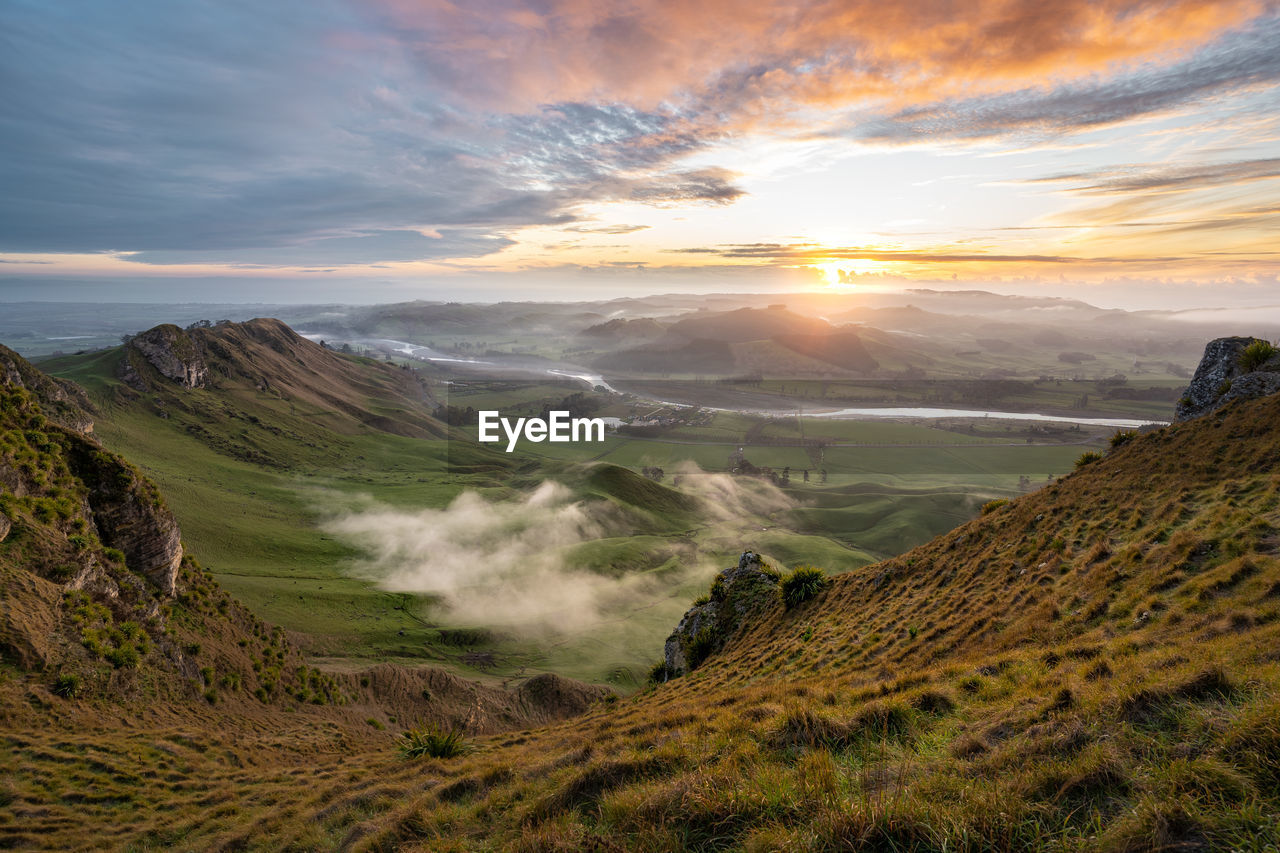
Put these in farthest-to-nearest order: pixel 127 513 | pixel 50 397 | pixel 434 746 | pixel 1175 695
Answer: pixel 50 397
pixel 127 513
pixel 434 746
pixel 1175 695

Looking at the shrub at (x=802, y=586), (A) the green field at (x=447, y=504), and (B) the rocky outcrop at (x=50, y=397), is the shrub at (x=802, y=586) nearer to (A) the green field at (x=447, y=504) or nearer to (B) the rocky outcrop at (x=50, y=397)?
(A) the green field at (x=447, y=504)

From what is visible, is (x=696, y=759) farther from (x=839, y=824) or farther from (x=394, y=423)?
(x=394, y=423)

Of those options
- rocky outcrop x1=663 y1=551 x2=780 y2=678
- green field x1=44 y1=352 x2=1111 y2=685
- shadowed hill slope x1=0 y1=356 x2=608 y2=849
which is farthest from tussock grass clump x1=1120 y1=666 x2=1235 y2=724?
green field x1=44 y1=352 x2=1111 y2=685

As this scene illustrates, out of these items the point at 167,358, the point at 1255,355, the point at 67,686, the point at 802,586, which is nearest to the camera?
the point at 67,686

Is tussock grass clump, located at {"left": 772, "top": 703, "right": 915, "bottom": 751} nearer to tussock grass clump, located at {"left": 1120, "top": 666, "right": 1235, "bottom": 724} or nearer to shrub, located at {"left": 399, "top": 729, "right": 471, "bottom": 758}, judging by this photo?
tussock grass clump, located at {"left": 1120, "top": 666, "right": 1235, "bottom": 724}

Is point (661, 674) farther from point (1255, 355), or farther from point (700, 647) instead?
point (1255, 355)

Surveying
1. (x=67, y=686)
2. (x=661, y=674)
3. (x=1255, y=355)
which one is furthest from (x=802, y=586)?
(x=67, y=686)
